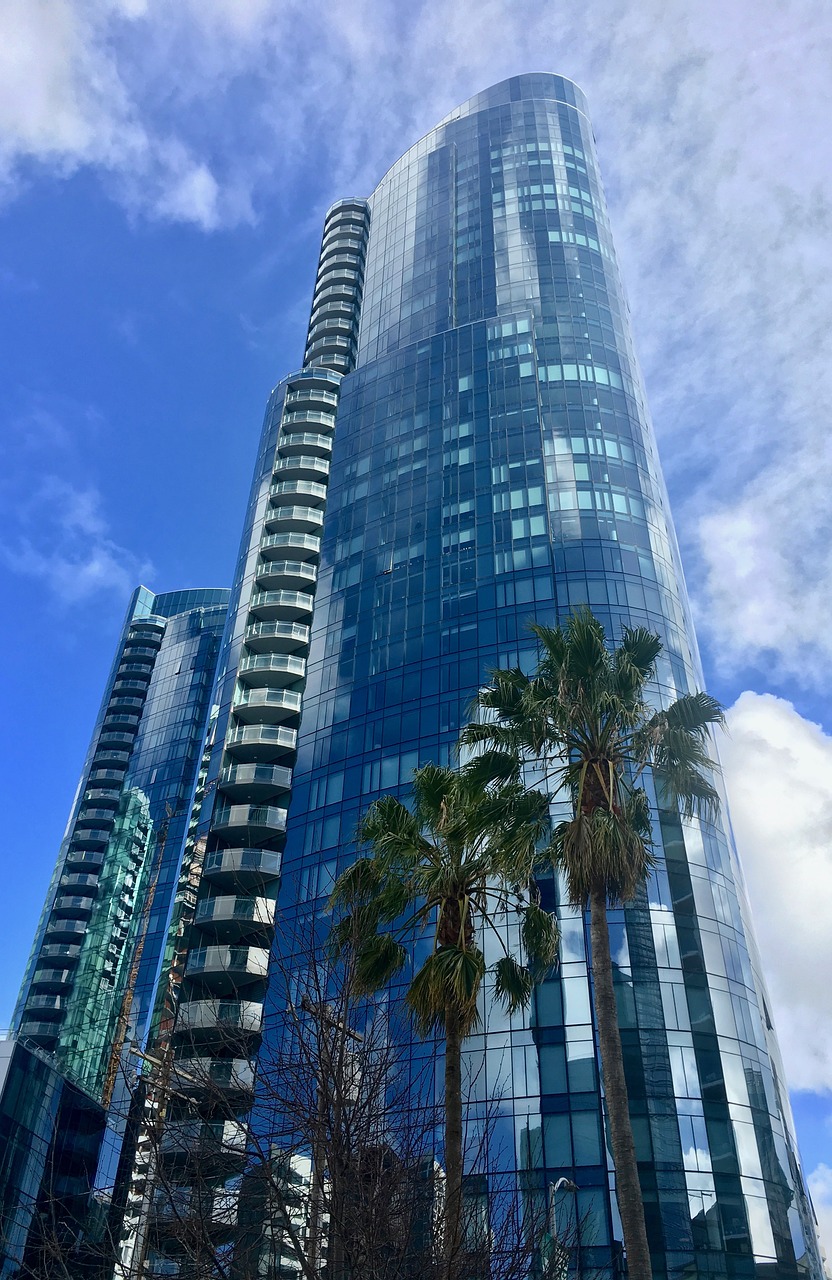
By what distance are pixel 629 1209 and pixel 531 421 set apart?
197 feet

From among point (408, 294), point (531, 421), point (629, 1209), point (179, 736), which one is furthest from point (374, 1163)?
point (179, 736)

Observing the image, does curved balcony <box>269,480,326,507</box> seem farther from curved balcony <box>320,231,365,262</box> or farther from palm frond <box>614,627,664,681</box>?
palm frond <box>614,627,664,681</box>

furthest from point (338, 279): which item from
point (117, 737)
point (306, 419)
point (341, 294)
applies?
point (117, 737)

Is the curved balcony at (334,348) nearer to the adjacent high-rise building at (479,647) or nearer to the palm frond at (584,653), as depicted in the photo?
the adjacent high-rise building at (479,647)

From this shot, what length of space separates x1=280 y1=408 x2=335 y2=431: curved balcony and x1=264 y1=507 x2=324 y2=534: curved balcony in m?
9.32

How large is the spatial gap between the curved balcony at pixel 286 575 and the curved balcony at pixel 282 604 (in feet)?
2.80

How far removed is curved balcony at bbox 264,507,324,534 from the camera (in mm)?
81125

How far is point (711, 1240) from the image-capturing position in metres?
38.9

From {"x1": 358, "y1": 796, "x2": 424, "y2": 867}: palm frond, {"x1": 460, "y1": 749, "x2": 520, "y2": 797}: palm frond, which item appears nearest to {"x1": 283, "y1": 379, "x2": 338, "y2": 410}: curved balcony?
{"x1": 358, "y1": 796, "x2": 424, "y2": 867}: palm frond

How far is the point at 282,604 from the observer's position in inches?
2972

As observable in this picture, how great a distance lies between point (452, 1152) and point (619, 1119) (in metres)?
3.01

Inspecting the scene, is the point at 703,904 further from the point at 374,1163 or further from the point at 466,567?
the point at 374,1163

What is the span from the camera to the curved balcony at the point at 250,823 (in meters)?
65.9

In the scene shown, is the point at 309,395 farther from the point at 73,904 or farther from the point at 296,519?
the point at 73,904
